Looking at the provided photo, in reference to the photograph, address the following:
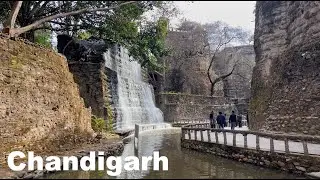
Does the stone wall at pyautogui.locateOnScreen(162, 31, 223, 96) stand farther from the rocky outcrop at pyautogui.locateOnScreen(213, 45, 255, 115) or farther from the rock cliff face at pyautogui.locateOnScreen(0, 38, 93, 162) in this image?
the rock cliff face at pyautogui.locateOnScreen(0, 38, 93, 162)

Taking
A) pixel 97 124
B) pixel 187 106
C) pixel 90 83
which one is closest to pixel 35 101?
pixel 97 124

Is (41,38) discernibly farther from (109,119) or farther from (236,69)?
(236,69)

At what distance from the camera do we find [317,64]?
1544 centimetres

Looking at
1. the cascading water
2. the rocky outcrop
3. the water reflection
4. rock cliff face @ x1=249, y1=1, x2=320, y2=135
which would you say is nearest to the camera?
the water reflection

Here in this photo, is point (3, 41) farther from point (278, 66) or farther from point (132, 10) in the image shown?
point (278, 66)

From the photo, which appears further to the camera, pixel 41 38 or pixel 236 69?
pixel 236 69

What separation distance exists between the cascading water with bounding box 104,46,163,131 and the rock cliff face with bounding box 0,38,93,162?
1127cm

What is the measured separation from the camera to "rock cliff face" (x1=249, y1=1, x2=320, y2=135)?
15.5 meters

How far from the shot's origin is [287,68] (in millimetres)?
17297

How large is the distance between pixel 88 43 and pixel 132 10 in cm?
1247

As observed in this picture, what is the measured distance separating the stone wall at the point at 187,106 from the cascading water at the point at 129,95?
2.49m

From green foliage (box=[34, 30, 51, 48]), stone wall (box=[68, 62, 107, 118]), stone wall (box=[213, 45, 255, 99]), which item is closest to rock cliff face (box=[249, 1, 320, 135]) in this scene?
stone wall (box=[68, 62, 107, 118])

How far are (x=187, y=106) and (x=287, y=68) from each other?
2872 centimetres

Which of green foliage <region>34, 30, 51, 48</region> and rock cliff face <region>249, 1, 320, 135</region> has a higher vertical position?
green foliage <region>34, 30, 51, 48</region>
